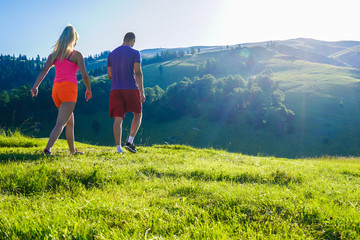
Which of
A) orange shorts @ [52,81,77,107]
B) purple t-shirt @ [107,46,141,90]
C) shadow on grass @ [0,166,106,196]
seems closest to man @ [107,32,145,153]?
purple t-shirt @ [107,46,141,90]

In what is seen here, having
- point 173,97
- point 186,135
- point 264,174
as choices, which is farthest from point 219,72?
point 264,174

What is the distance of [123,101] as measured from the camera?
7.08m

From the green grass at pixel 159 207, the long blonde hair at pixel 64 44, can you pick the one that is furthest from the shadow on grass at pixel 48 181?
the long blonde hair at pixel 64 44

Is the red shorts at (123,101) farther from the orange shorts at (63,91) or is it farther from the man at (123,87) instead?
the orange shorts at (63,91)

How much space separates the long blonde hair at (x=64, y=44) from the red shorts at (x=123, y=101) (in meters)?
1.64

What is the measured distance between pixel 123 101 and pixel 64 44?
6.91 ft

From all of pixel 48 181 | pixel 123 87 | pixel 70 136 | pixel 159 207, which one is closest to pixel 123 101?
pixel 123 87

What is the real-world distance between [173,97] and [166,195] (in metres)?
92.0

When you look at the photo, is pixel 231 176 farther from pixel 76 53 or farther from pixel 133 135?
pixel 76 53

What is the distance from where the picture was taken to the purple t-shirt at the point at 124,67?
7.05 metres

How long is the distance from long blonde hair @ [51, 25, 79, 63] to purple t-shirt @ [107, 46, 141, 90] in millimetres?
1295

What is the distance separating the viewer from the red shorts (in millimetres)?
7004

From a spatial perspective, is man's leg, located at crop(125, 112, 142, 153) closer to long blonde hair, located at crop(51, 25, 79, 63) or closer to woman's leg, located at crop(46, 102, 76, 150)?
woman's leg, located at crop(46, 102, 76, 150)

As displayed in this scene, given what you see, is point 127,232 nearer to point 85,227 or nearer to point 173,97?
point 85,227
